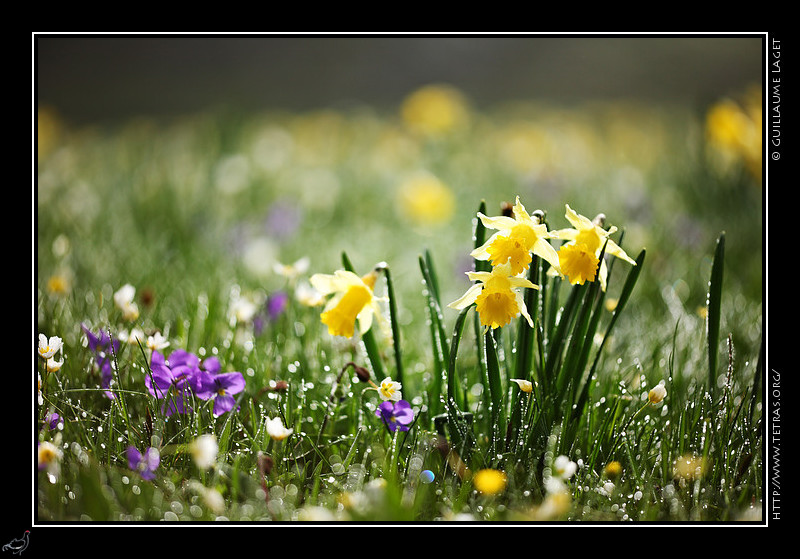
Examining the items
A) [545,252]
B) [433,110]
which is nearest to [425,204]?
[433,110]

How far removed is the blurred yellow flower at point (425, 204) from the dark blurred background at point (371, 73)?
704mm

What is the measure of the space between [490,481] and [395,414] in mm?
238

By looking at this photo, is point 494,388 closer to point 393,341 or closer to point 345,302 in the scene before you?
point 393,341

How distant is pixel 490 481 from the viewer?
3.78 ft

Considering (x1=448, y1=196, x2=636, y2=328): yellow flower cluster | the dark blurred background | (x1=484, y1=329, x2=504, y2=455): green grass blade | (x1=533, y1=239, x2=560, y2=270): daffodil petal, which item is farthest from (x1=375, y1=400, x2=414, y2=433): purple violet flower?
the dark blurred background

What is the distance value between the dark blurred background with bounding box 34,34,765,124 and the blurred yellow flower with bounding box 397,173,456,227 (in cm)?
70

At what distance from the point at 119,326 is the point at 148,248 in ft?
3.05

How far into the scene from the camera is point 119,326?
173cm

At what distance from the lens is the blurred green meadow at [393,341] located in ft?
3.88
